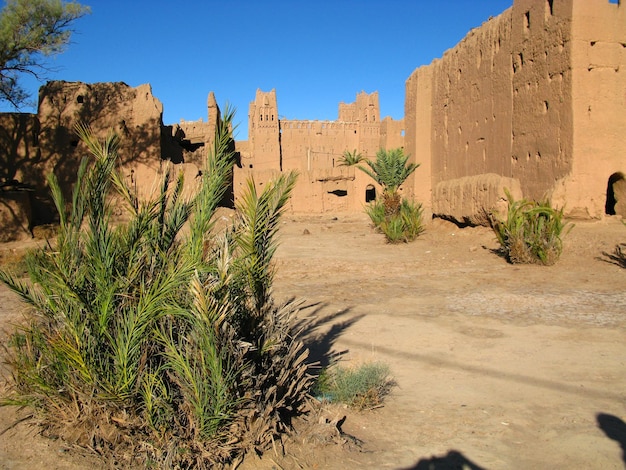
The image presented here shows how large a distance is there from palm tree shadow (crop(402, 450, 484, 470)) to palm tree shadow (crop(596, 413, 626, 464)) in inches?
34.4

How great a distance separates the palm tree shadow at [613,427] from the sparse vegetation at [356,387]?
1.46 m

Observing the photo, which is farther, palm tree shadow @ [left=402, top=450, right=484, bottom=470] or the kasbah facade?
the kasbah facade

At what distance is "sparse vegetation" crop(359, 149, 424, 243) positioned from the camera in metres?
13.6

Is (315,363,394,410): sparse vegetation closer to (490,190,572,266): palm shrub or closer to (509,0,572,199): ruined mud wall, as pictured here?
(490,190,572,266): palm shrub

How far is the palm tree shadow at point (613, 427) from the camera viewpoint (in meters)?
3.26

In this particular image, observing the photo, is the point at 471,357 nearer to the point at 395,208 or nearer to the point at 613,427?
the point at 613,427

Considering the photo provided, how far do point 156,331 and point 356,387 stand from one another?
168cm

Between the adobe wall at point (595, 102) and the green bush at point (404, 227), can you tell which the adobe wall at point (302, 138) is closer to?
the green bush at point (404, 227)

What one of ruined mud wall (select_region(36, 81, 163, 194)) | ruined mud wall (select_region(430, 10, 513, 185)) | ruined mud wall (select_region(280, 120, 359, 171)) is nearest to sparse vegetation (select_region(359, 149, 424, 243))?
ruined mud wall (select_region(430, 10, 513, 185))

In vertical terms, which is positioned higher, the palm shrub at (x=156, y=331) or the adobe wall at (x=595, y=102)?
the adobe wall at (x=595, y=102)

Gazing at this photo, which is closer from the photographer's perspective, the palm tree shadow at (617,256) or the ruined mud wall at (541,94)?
the palm tree shadow at (617,256)

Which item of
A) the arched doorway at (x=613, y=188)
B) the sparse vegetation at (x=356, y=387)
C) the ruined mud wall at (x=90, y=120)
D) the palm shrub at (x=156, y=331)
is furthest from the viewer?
the ruined mud wall at (x=90, y=120)

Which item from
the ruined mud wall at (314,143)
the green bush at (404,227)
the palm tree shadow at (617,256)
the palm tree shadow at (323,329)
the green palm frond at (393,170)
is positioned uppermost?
the ruined mud wall at (314,143)

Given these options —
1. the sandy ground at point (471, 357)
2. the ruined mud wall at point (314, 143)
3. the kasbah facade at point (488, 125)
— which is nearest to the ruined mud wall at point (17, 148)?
the kasbah facade at point (488, 125)
